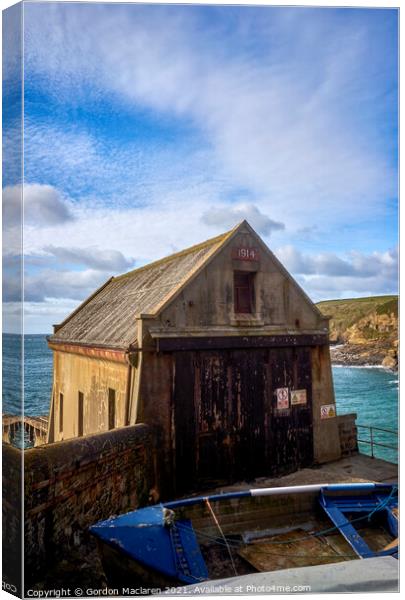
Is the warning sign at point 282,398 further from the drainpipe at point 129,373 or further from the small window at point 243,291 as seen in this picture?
the drainpipe at point 129,373

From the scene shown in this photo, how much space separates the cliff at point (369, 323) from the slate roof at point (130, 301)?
3762mm

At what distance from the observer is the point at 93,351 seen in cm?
1334

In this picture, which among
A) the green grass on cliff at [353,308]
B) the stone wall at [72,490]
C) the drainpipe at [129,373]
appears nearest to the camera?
the stone wall at [72,490]

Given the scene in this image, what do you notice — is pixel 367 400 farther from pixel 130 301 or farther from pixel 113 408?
pixel 113 408

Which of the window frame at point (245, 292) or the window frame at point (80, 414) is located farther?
the window frame at point (80, 414)

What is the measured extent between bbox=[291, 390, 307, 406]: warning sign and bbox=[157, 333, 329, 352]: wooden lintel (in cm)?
134

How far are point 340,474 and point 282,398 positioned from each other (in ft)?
8.19

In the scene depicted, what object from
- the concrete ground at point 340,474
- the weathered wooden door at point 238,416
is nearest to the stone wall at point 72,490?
the weathered wooden door at point 238,416

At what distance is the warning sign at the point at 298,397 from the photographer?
1288 centimetres

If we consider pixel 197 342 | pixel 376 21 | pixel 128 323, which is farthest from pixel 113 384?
pixel 376 21

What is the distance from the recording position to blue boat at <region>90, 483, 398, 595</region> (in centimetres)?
691

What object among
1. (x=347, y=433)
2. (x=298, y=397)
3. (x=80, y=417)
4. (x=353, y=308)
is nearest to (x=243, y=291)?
(x=353, y=308)

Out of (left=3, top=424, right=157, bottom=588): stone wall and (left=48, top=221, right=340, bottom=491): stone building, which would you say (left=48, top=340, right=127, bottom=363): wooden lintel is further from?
(left=3, top=424, right=157, bottom=588): stone wall

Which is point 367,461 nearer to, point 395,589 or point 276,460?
point 276,460
